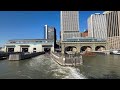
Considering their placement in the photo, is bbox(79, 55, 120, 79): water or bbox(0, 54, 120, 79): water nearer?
bbox(79, 55, 120, 79): water

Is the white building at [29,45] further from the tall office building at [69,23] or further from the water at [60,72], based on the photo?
the water at [60,72]

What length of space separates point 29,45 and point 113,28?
73.9m

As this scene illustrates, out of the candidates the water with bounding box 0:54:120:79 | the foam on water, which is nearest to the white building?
the foam on water

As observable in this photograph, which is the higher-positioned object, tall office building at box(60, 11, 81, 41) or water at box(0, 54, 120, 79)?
tall office building at box(60, 11, 81, 41)

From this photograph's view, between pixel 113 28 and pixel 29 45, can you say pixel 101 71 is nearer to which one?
pixel 29 45

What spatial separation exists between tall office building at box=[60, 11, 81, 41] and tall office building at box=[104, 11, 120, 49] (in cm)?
3510

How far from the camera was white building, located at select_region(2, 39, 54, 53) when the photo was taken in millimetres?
145500

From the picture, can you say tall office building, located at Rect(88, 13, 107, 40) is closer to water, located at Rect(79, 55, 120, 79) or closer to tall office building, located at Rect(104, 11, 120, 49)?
tall office building, located at Rect(104, 11, 120, 49)

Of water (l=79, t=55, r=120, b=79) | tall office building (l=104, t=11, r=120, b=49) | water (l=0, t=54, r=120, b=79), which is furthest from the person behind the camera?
tall office building (l=104, t=11, r=120, b=49)

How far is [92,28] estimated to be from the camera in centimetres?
19188

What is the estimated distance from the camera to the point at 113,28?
160625 mm
